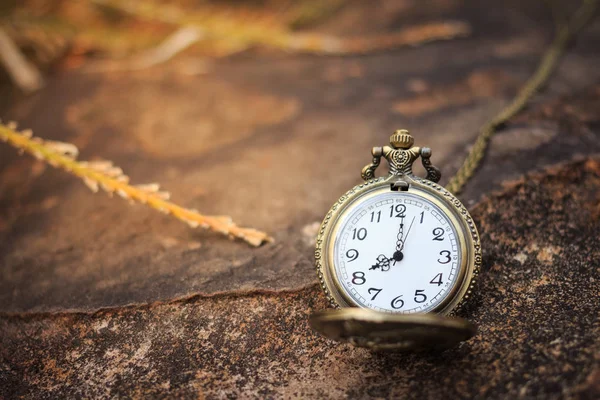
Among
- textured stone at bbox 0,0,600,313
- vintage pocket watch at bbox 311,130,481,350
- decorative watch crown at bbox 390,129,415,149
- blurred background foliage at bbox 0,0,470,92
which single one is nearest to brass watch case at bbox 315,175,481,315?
vintage pocket watch at bbox 311,130,481,350

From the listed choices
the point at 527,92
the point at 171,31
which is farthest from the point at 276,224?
the point at 171,31

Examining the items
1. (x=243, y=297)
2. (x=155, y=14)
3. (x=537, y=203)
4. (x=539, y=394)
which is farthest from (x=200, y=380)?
(x=155, y=14)

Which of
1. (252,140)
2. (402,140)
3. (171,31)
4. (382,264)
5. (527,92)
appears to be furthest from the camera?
(171,31)

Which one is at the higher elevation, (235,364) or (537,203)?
(537,203)

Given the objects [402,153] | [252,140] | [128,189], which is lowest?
[128,189]

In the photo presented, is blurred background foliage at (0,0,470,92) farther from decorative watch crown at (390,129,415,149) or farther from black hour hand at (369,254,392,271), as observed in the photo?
black hour hand at (369,254,392,271)

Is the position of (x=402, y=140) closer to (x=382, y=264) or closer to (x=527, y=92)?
(x=382, y=264)

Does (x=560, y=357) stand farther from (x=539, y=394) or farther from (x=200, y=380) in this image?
(x=200, y=380)

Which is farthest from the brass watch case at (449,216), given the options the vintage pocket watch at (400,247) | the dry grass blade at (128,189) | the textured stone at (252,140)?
the dry grass blade at (128,189)
